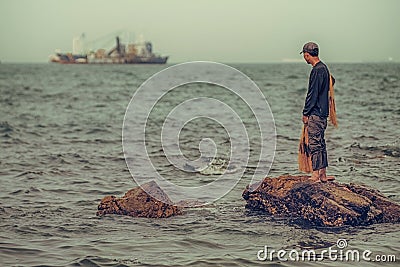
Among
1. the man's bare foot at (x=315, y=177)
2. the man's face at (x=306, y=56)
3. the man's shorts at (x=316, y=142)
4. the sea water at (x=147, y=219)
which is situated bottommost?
the sea water at (x=147, y=219)

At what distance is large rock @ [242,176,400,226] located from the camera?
27.3ft

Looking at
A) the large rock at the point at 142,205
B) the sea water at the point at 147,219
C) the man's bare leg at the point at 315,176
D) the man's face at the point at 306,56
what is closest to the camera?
the sea water at the point at 147,219

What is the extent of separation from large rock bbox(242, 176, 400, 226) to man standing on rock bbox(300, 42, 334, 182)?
1.05ft

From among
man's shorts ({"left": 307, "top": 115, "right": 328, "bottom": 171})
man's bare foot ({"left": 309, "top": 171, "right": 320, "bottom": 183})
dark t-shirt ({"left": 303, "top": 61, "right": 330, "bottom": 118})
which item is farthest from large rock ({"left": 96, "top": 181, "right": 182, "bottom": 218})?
dark t-shirt ({"left": 303, "top": 61, "right": 330, "bottom": 118})

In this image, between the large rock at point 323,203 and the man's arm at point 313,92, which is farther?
the man's arm at point 313,92

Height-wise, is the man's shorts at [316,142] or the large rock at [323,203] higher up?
the man's shorts at [316,142]

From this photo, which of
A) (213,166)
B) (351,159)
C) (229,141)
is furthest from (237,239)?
(229,141)

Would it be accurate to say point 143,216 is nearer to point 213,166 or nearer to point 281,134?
point 213,166

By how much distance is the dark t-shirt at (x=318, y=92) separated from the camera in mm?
8461

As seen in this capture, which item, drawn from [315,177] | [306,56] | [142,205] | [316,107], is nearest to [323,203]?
[315,177]

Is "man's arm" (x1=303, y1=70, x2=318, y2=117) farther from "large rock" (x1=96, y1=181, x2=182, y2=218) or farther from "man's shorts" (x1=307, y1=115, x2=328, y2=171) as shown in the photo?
"large rock" (x1=96, y1=181, x2=182, y2=218)

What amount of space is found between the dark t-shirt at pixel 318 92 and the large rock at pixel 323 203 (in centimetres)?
110

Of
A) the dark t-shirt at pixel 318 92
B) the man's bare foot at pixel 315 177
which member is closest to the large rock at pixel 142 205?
the man's bare foot at pixel 315 177

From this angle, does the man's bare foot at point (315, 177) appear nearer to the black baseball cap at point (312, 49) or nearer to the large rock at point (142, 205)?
the black baseball cap at point (312, 49)
